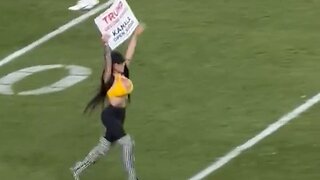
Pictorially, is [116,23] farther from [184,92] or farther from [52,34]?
[52,34]

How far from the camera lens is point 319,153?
46.6 ft

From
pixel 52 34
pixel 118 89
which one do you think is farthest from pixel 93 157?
pixel 52 34

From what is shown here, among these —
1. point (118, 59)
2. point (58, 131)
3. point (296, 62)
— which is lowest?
point (296, 62)

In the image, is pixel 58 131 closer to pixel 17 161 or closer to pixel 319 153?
pixel 17 161

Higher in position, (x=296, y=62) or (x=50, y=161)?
(x=50, y=161)

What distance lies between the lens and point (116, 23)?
42.6 ft

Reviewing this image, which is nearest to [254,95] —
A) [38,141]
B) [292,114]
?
[292,114]

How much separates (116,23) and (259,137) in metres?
2.84

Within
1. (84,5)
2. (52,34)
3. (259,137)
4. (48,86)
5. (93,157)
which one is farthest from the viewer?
(84,5)

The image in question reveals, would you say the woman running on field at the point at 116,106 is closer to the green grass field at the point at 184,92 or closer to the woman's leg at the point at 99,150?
the woman's leg at the point at 99,150

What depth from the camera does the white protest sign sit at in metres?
13.0

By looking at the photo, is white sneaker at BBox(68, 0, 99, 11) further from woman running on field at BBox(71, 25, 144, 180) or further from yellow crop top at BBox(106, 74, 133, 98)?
yellow crop top at BBox(106, 74, 133, 98)

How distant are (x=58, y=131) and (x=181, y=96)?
1.92 metres

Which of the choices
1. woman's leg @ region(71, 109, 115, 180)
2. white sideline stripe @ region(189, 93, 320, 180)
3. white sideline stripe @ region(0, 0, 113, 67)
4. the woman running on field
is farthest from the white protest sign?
white sideline stripe @ region(0, 0, 113, 67)
